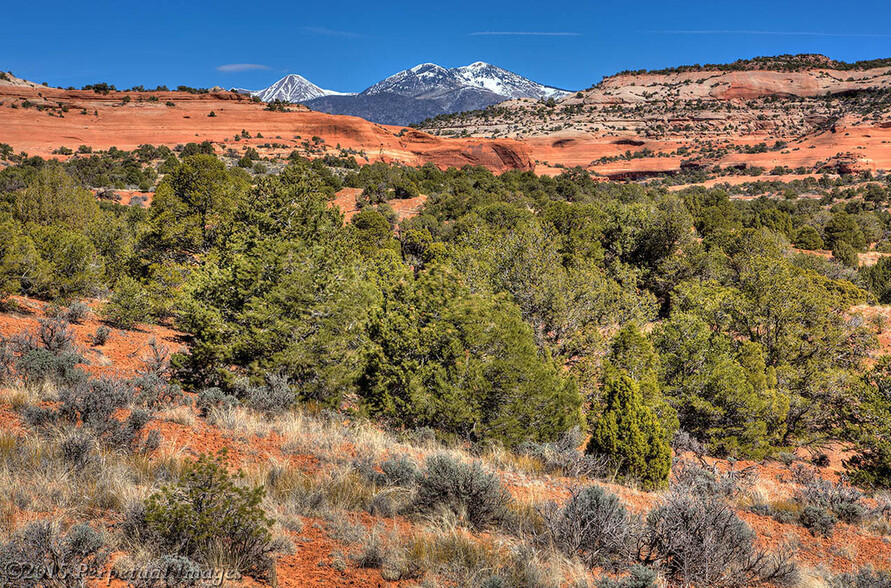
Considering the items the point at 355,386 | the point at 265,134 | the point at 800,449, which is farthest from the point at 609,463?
the point at 265,134

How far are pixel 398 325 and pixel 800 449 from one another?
16.9 metres

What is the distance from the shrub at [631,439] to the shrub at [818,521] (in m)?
2.32

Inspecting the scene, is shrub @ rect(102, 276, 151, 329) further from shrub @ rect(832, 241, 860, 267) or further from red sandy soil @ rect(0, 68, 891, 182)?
red sandy soil @ rect(0, 68, 891, 182)

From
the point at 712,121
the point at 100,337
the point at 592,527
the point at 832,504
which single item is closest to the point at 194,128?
the point at 100,337

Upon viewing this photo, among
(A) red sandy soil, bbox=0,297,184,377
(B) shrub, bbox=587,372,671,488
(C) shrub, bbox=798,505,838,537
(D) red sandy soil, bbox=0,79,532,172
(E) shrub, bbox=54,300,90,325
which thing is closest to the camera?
Answer: (C) shrub, bbox=798,505,838,537

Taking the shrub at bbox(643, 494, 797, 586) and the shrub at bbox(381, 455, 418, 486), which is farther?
the shrub at bbox(381, 455, 418, 486)

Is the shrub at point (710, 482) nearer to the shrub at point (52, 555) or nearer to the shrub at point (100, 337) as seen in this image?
the shrub at point (52, 555)

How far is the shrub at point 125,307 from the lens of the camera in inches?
576

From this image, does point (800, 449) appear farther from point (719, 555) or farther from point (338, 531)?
point (338, 531)

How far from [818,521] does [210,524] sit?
25.0ft

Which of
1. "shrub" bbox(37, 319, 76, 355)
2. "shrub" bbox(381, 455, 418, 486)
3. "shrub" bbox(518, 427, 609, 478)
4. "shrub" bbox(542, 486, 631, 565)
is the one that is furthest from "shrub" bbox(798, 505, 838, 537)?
"shrub" bbox(37, 319, 76, 355)

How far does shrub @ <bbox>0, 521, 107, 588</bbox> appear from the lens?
3033 mm

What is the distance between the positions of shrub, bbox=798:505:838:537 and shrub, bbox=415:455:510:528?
4562 millimetres

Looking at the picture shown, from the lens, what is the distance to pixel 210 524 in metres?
3.72
